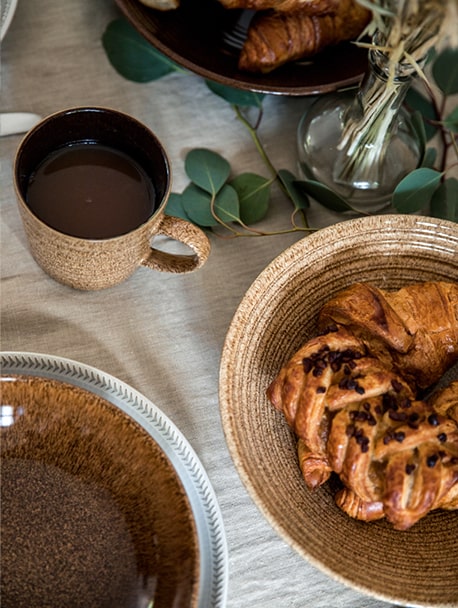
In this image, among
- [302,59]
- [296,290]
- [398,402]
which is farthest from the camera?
[302,59]

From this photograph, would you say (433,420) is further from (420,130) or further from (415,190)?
(420,130)

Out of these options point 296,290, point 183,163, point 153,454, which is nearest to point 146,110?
point 183,163

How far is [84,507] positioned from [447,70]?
2.65 feet

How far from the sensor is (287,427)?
3.13 ft

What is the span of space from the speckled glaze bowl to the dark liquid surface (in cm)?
19

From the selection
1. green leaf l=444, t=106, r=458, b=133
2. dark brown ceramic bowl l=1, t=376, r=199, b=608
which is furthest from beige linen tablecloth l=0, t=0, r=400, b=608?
green leaf l=444, t=106, r=458, b=133

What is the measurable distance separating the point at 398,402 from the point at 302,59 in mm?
567

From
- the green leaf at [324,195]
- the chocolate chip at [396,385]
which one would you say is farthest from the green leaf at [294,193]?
the chocolate chip at [396,385]

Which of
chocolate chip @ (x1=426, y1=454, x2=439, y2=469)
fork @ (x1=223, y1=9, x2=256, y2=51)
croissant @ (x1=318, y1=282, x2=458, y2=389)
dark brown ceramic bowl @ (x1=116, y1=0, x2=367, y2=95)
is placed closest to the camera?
chocolate chip @ (x1=426, y1=454, x2=439, y2=469)

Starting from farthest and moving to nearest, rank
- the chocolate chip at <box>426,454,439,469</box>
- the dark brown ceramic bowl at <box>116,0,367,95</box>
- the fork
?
the fork → the dark brown ceramic bowl at <box>116,0,367,95</box> → the chocolate chip at <box>426,454,439,469</box>

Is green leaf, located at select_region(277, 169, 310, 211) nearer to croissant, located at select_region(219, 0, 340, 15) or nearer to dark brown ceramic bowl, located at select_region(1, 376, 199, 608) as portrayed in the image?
croissant, located at select_region(219, 0, 340, 15)

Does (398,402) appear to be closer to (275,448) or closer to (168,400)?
(275,448)

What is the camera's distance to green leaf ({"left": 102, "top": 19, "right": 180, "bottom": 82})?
117 cm

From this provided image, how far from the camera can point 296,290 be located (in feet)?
3.25
